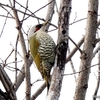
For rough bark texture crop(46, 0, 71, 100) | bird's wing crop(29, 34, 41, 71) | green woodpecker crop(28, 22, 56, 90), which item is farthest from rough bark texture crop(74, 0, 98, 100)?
bird's wing crop(29, 34, 41, 71)

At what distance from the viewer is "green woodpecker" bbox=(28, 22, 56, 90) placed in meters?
2.90

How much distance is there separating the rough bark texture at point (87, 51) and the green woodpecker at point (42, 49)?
2.04 feet

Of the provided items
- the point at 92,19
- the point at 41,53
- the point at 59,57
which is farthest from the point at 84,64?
the point at 41,53

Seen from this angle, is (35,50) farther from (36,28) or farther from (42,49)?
(36,28)

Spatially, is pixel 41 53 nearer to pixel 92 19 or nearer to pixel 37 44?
pixel 37 44

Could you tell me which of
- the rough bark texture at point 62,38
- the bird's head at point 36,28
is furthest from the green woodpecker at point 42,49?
the rough bark texture at point 62,38

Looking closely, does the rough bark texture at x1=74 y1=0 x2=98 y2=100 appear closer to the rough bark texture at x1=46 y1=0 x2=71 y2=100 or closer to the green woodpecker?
the rough bark texture at x1=46 y1=0 x2=71 y2=100

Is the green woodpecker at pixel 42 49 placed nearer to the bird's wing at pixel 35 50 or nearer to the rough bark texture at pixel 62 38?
the bird's wing at pixel 35 50

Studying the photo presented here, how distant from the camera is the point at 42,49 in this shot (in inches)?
121

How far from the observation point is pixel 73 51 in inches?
118

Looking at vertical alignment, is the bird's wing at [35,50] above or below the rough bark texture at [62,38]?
above

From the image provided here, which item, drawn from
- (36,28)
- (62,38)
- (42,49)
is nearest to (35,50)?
(42,49)

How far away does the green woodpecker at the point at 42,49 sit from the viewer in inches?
114

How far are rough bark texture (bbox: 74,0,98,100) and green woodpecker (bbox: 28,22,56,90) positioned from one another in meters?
0.62
